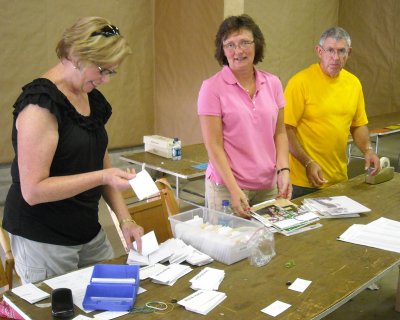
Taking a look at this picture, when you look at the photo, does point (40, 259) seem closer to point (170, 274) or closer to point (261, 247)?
point (170, 274)

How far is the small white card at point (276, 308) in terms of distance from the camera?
1384mm

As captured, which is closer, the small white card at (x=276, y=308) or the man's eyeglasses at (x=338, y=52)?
the small white card at (x=276, y=308)

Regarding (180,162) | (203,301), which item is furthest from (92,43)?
(180,162)

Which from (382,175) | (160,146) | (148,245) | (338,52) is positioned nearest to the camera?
(148,245)

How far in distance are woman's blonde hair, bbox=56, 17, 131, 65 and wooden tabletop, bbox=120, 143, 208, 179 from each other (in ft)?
6.25

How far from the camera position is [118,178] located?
150 cm

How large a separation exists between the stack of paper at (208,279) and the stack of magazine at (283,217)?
470mm

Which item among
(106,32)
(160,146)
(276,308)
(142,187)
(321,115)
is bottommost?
(276,308)

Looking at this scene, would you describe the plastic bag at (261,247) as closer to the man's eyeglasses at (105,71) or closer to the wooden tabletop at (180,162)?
the man's eyeglasses at (105,71)

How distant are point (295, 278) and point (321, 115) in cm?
128

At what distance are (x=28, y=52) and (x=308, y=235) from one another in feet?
12.7

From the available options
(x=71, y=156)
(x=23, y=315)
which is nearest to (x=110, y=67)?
(x=71, y=156)

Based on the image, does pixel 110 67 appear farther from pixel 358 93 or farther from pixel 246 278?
pixel 358 93

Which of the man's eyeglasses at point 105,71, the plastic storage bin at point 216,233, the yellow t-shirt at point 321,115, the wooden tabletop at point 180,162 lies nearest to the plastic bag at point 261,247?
the plastic storage bin at point 216,233
